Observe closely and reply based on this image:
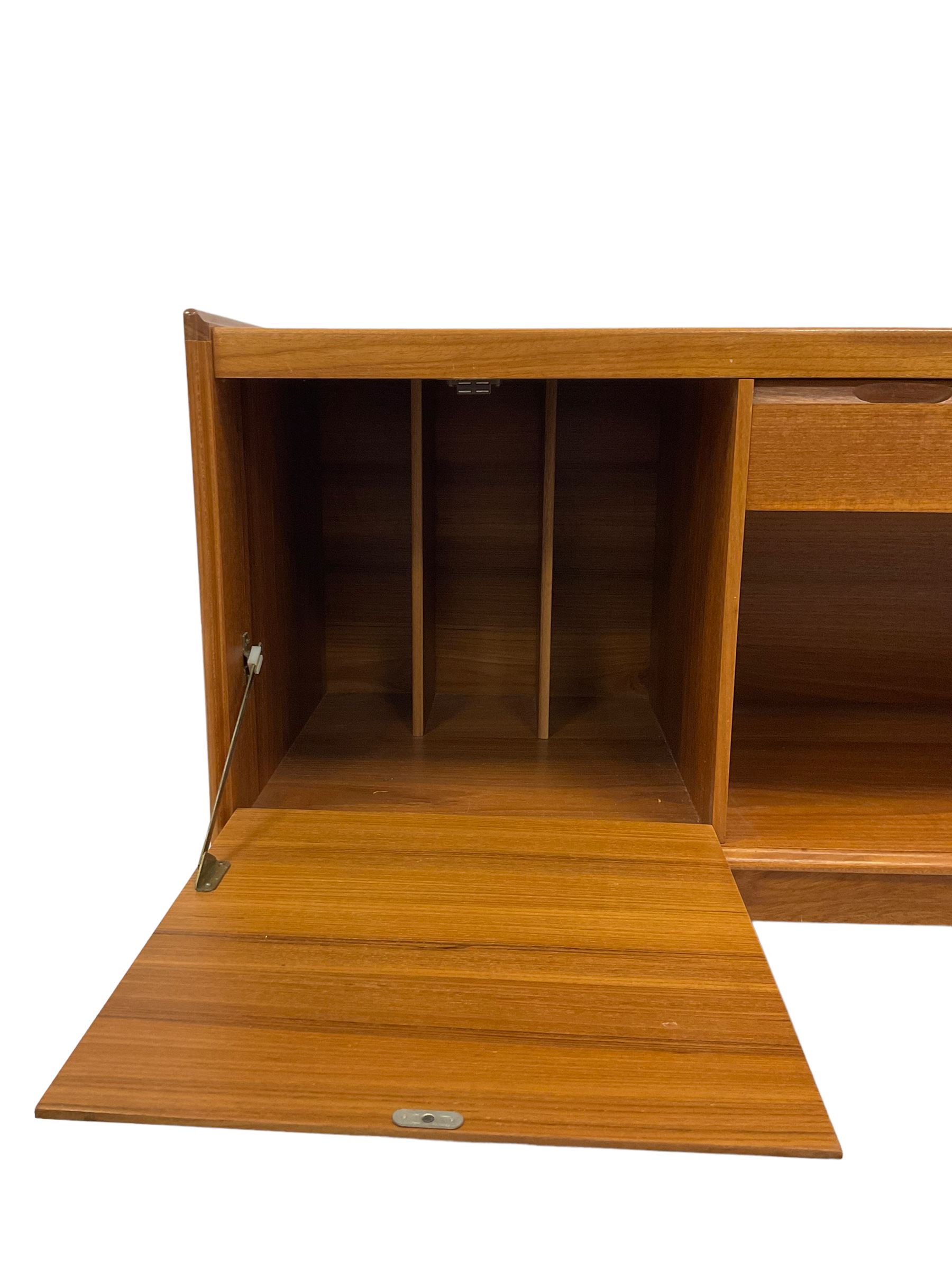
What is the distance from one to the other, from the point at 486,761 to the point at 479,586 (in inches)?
19.1

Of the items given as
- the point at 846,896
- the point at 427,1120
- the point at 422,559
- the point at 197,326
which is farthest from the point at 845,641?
the point at 427,1120

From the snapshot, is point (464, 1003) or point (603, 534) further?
point (603, 534)

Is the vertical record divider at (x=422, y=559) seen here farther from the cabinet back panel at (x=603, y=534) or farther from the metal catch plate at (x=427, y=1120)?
the metal catch plate at (x=427, y=1120)

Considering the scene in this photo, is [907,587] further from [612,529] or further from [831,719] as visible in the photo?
[612,529]

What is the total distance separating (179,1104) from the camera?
1.12 m

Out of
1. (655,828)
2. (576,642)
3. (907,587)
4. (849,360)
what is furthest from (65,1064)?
(907,587)

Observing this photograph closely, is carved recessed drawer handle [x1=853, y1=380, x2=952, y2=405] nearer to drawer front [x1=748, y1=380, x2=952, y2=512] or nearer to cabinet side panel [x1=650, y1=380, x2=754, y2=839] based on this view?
drawer front [x1=748, y1=380, x2=952, y2=512]

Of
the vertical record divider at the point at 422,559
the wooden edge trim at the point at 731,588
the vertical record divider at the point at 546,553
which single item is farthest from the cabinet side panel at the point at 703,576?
the vertical record divider at the point at 422,559

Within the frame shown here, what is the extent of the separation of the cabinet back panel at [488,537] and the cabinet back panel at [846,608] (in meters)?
0.46

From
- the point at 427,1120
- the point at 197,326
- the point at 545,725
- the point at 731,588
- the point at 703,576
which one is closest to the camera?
the point at 427,1120

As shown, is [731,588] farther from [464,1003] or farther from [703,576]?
[464,1003]

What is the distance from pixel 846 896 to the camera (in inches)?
68.1

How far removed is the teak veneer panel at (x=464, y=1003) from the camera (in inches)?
44.1

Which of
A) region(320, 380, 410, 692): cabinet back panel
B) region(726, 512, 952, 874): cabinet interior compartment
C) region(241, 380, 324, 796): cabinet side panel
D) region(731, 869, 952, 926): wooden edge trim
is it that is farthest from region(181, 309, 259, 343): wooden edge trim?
region(726, 512, 952, 874): cabinet interior compartment
